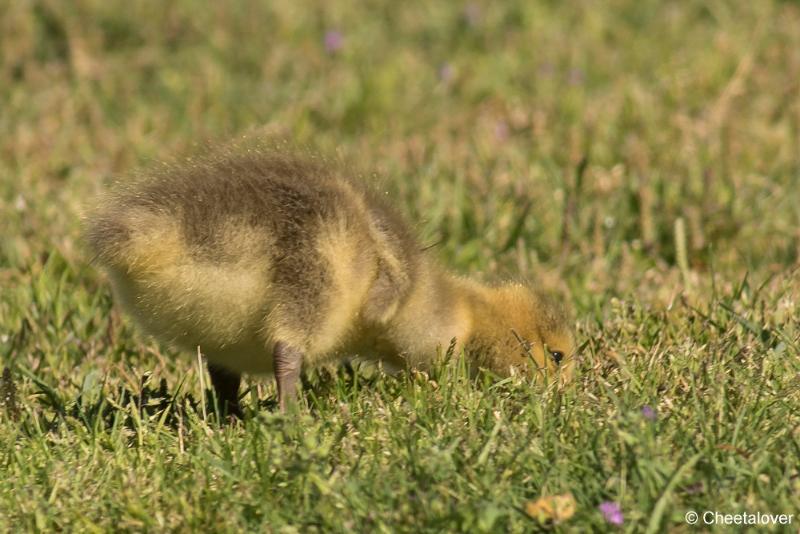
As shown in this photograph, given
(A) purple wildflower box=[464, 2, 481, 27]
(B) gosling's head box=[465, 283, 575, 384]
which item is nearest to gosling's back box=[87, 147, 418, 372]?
(B) gosling's head box=[465, 283, 575, 384]

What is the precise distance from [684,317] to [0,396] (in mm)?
2168

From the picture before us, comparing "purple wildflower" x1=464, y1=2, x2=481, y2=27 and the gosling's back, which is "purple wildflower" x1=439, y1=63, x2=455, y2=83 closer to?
"purple wildflower" x1=464, y1=2, x2=481, y2=27

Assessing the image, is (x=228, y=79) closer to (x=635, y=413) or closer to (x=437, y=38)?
(x=437, y=38)

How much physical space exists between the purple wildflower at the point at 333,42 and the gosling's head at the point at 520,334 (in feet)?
12.6

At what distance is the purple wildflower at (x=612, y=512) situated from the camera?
2.93 meters

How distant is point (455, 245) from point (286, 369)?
2014mm

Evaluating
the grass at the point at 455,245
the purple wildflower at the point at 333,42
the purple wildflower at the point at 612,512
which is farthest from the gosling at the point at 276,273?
the purple wildflower at the point at 333,42

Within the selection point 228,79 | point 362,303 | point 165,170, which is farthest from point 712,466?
point 228,79

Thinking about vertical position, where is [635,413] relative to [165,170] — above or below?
below

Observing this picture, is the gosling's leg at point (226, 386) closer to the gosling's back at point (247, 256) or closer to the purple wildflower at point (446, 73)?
the gosling's back at point (247, 256)

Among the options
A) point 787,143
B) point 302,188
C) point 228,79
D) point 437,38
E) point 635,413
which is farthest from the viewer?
point 437,38

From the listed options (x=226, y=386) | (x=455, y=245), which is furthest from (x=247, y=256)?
(x=455, y=245)

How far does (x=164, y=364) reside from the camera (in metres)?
4.57

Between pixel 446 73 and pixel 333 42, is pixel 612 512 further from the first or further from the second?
pixel 333 42
